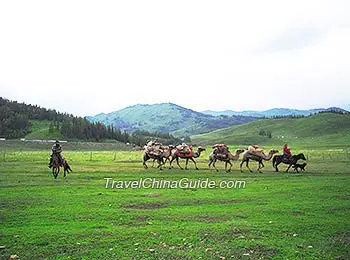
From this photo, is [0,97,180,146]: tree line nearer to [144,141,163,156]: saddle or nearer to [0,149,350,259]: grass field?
[144,141,163,156]: saddle

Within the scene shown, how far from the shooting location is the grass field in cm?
1174

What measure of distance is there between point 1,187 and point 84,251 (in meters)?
16.3

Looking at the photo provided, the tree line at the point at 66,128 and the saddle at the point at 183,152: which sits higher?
the tree line at the point at 66,128

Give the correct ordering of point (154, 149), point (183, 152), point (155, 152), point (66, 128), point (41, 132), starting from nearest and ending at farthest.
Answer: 1. point (155, 152)
2. point (154, 149)
3. point (183, 152)
4. point (66, 128)
5. point (41, 132)

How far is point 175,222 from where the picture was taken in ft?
50.5

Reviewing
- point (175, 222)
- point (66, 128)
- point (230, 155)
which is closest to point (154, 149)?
point (230, 155)

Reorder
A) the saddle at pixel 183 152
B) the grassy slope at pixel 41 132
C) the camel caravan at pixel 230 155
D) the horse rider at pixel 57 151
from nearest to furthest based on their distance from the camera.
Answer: the horse rider at pixel 57 151 < the camel caravan at pixel 230 155 < the saddle at pixel 183 152 < the grassy slope at pixel 41 132

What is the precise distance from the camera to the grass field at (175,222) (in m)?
11.7

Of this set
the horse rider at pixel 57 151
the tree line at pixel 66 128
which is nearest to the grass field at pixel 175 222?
the horse rider at pixel 57 151

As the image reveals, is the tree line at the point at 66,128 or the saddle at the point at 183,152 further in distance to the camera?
the tree line at the point at 66,128

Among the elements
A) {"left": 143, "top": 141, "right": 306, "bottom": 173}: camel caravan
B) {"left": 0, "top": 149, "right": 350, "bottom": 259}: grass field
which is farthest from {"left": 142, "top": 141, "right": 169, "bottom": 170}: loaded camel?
{"left": 0, "top": 149, "right": 350, "bottom": 259}: grass field

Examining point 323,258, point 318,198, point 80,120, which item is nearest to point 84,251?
point 323,258

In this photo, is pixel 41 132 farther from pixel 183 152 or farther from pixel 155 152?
pixel 183 152

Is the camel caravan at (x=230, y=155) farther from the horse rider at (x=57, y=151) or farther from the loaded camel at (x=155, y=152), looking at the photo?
the horse rider at (x=57, y=151)
